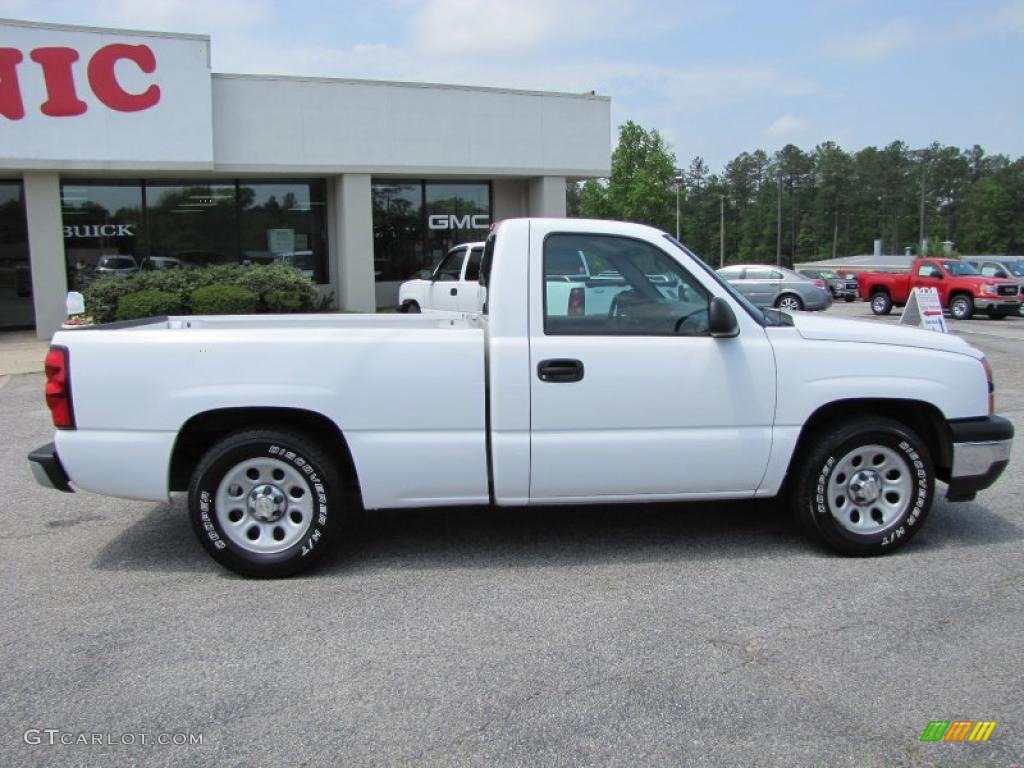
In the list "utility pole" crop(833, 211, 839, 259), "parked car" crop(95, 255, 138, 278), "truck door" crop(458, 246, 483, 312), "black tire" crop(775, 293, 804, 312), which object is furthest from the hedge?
"utility pole" crop(833, 211, 839, 259)

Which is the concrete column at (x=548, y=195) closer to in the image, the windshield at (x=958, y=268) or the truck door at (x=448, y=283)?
the truck door at (x=448, y=283)

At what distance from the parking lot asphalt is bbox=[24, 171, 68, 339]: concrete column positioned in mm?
14266

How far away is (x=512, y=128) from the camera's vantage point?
21141mm

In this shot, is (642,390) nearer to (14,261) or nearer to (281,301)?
(281,301)

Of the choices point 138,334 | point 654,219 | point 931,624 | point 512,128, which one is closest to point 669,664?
point 931,624

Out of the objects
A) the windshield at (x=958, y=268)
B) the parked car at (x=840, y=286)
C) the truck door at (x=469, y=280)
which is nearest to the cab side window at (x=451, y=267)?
the truck door at (x=469, y=280)

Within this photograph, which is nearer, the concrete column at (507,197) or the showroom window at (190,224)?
the showroom window at (190,224)

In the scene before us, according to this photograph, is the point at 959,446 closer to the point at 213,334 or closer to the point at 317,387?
the point at 317,387

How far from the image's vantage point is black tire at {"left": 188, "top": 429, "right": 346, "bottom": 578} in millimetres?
4551

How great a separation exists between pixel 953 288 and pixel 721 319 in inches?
917

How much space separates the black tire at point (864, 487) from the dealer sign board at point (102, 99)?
1650 cm

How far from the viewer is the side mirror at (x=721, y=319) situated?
459 cm

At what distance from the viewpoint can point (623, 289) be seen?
478 cm

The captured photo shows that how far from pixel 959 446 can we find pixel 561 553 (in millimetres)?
2307
